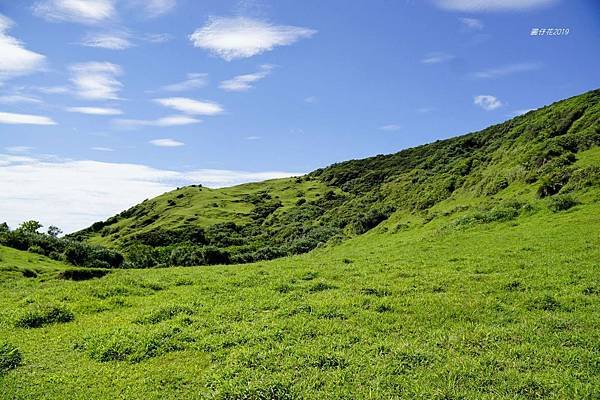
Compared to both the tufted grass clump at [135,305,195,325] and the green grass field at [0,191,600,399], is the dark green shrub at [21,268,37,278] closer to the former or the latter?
the green grass field at [0,191,600,399]

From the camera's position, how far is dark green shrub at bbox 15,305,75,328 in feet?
57.2

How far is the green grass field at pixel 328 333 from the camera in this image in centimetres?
1137

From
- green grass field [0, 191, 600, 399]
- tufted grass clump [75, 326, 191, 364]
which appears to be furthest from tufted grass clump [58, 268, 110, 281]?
tufted grass clump [75, 326, 191, 364]

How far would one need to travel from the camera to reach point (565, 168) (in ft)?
139

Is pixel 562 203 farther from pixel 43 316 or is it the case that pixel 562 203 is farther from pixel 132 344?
pixel 43 316

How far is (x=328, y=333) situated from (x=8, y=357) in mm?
9741

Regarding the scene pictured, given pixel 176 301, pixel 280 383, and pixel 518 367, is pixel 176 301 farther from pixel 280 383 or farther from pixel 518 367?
pixel 518 367

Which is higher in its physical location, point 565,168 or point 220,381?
point 565,168

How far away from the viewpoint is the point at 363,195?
124250 mm

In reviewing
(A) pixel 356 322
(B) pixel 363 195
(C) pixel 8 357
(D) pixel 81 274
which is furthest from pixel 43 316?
(B) pixel 363 195

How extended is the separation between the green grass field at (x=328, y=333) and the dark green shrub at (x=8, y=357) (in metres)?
0.22

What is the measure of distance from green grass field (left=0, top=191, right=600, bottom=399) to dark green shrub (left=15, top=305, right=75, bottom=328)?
58 mm

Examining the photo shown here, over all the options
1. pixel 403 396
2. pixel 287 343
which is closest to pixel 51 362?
pixel 287 343

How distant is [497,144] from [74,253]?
220 ft
